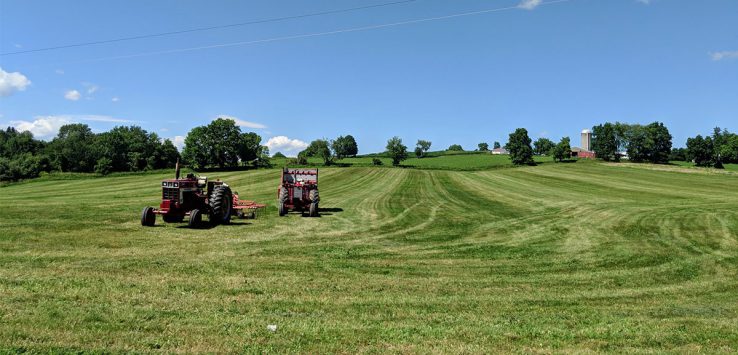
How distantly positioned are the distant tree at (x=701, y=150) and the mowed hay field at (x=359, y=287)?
9873 cm

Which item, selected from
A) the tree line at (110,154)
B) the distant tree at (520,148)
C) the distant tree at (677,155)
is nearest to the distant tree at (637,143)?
the distant tree at (677,155)

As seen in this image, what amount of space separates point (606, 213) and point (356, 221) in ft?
42.1

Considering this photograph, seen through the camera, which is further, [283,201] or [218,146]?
[218,146]

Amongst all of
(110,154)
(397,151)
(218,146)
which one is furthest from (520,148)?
(110,154)

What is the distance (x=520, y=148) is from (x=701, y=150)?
40261 mm

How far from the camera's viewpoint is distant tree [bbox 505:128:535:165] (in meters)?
91.8

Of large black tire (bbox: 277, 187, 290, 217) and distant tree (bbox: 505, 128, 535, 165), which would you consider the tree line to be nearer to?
distant tree (bbox: 505, 128, 535, 165)

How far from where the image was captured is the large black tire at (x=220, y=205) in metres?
17.3

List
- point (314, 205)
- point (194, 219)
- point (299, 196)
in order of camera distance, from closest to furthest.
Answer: point (194, 219) → point (314, 205) → point (299, 196)

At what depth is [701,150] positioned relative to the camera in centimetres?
10012

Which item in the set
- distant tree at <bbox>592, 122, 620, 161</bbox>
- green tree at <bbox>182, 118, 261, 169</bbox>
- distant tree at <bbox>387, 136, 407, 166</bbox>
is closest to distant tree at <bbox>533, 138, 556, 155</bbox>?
distant tree at <bbox>592, 122, 620, 161</bbox>

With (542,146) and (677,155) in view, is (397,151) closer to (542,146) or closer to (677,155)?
(542,146)

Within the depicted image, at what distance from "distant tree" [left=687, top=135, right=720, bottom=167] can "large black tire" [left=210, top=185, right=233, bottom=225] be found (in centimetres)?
10752

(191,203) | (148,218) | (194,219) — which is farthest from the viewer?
(191,203)
